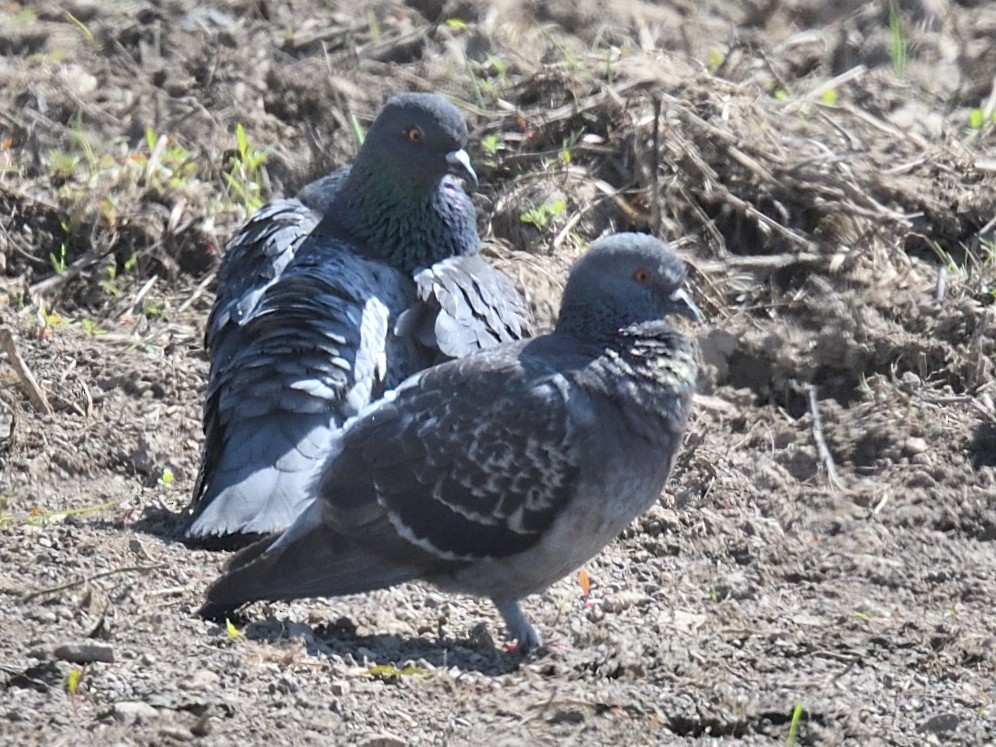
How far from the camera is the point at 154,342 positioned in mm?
7238

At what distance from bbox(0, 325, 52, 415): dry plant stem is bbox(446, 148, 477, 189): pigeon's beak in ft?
6.01

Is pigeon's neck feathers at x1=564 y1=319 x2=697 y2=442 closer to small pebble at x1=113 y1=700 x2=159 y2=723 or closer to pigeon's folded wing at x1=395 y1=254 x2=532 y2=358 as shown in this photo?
pigeon's folded wing at x1=395 y1=254 x2=532 y2=358

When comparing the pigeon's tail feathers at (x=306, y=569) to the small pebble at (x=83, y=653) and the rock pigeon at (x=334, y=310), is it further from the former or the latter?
the small pebble at (x=83, y=653)

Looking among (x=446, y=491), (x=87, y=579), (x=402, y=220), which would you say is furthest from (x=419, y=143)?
(x=87, y=579)

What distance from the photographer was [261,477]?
5742mm

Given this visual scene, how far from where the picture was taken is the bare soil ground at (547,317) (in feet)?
15.5

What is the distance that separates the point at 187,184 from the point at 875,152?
3.24 meters

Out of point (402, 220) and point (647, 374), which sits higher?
point (647, 374)

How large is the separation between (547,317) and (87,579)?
2728mm

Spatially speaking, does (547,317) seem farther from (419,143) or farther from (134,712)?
(134,712)

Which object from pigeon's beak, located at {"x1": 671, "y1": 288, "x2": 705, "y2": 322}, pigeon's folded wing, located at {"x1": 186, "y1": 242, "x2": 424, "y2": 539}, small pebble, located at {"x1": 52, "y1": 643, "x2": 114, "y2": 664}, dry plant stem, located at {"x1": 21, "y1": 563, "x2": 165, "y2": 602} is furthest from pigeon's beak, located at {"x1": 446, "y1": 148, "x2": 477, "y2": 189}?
small pebble, located at {"x1": 52, "y1": 643, "x2": 114, "y2": 664}

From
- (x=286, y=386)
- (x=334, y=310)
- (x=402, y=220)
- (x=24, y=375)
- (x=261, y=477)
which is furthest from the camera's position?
(x=402, y=220)

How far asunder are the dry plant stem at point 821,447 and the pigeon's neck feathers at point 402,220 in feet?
4.85

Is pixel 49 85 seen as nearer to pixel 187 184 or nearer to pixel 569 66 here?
pixel 187 184
